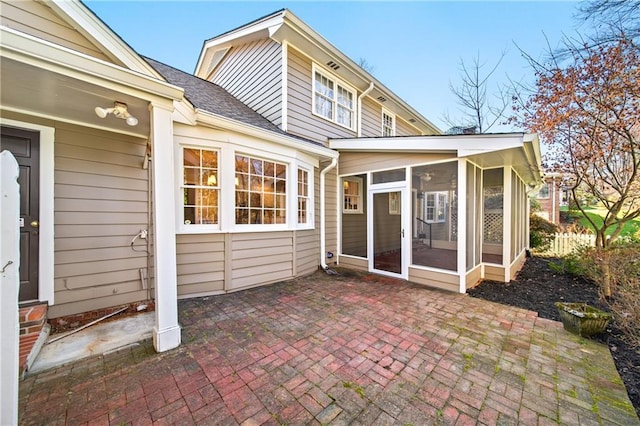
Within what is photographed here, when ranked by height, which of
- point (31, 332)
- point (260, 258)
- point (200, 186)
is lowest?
point (31, 332)

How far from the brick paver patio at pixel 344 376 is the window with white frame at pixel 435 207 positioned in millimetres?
2119

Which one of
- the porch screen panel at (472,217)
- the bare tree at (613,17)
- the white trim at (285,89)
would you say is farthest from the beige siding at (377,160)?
the bare tree at (613,17)

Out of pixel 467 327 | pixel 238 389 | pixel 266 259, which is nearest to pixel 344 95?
pixel 266 259

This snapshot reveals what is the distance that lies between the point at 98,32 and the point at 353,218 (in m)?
5.84

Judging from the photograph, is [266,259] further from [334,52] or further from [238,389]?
[334,52]

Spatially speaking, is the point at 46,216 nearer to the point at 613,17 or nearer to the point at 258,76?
the point at 258,76

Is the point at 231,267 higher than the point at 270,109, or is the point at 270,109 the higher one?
the point at 270,109

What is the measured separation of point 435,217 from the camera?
5242mm

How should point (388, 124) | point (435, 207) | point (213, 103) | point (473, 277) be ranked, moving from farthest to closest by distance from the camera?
point (388, 124) < point (213, 103) < point (435, 207) < point (473, 277)

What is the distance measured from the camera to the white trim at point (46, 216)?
3.05m

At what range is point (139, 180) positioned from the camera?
3781 mm

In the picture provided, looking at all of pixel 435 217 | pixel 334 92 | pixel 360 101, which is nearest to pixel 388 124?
pixel 360 101

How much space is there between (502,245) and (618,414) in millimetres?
4125

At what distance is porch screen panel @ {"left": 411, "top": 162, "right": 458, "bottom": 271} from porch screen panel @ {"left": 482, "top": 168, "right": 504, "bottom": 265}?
1.31m
